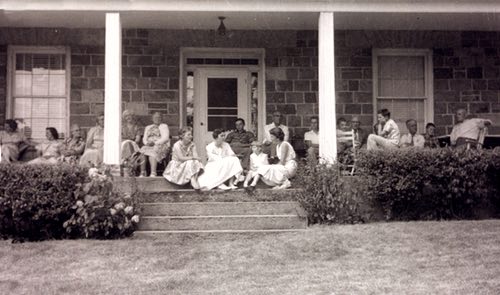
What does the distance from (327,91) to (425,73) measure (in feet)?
11.3

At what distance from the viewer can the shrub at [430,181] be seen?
9.26 meters

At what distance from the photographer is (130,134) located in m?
11.8

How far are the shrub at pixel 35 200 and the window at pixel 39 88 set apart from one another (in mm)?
3903

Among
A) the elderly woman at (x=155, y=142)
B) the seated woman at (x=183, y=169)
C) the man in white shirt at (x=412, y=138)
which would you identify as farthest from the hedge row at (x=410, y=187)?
the elderly woman at (x=155, y=142)

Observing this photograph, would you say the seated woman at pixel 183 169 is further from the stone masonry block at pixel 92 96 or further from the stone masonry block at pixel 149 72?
the stone masonry block at pixel 92 96

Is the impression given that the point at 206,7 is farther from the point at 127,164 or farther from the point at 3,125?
the point at 3,125

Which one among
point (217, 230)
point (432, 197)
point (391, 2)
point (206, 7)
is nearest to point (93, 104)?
point (206, 7)

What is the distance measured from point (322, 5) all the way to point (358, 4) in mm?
595

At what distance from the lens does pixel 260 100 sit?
42.0 feet

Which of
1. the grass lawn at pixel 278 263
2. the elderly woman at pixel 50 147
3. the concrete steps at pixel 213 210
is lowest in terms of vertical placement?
the grass lawn at pixel 278 263

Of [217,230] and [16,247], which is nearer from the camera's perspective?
[16,247]

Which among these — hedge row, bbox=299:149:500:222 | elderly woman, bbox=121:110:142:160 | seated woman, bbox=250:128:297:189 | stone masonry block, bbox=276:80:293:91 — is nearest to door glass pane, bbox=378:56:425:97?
stone masonry block, bbox=276:80:293:91

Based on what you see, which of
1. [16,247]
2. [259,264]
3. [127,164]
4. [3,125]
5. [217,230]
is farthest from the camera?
[3,125]

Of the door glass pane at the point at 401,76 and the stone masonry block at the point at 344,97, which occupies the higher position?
the door glass pane at the point at 401,76
